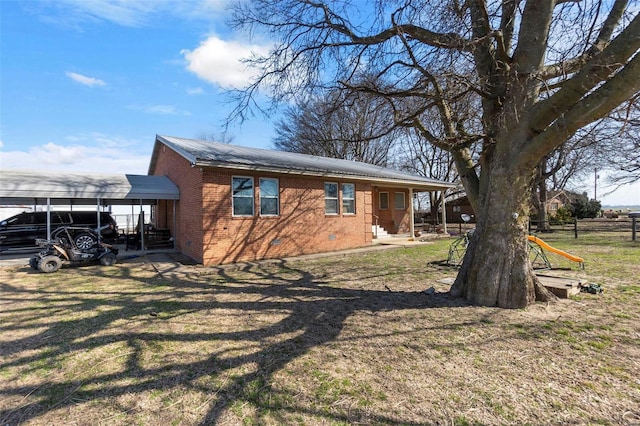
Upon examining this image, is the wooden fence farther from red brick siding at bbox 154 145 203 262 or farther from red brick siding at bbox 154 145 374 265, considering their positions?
red brick siding at bbox 154 145 203 262

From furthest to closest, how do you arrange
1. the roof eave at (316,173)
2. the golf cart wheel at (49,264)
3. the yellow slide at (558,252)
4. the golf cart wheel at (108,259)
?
the golf cart wheel at (108,259), the roof eave at (316,173), the golf cart wheel at (49,264), the yellow slide at (558,252)

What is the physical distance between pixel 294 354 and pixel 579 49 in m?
6.60

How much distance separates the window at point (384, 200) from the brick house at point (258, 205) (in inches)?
122

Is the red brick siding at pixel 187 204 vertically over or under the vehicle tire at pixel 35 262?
over

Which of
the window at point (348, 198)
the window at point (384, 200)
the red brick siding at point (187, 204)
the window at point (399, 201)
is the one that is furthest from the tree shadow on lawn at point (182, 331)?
the window at point (399, 201)

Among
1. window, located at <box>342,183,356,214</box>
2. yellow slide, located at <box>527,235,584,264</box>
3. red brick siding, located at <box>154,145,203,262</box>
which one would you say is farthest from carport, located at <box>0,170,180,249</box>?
yellow slide, located at <box>527,235,584,264</box>

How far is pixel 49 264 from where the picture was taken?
9.03 metres

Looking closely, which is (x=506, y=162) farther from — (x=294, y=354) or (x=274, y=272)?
(x=274, y=272)

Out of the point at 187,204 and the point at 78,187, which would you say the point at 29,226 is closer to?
the point at 78,187

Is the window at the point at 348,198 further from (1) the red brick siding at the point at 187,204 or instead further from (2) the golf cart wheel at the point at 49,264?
(2) the golf cart wheel at the point at 49,264

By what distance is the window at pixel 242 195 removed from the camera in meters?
10.6

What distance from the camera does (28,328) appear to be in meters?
4.84

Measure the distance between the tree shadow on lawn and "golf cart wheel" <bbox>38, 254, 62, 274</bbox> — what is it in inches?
60.3

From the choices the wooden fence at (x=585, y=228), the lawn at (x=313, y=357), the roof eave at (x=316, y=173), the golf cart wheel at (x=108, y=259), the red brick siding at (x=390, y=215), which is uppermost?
the roof eave at (x=316, y=173)
